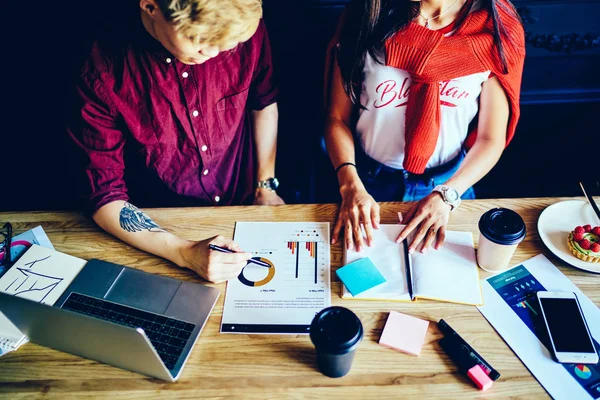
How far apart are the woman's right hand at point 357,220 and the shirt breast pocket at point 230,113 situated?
0.45 meters

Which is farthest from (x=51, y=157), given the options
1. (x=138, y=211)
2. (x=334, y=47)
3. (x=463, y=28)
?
(x=463, y=28)

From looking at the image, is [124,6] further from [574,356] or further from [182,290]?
[574,356]

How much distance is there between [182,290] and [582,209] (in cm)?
105

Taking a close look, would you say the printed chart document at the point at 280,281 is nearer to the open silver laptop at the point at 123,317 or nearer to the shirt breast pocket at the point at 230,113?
the open silver laptop at the point at 123,317

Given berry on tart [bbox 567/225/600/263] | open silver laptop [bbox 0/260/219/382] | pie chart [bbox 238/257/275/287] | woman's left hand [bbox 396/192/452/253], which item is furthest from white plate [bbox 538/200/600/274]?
open silver laptop [bbox 0/260/219/382]

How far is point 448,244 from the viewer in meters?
1.13

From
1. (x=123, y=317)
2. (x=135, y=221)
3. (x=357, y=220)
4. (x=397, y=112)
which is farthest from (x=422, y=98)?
(x=123, y=317)

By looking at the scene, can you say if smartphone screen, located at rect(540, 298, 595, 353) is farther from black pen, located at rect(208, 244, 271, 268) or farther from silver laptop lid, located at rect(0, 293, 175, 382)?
silver laptop lid, located at rect(0, 293, 175, 382)

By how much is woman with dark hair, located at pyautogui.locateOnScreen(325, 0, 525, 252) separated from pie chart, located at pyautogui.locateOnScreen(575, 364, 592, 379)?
386mm

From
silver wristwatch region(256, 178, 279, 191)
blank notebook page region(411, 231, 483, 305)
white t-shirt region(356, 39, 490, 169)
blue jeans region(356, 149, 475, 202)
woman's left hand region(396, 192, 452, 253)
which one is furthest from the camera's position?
silver wristwatch region(256, 178, 279, 191)

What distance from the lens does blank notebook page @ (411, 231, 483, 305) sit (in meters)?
1.03

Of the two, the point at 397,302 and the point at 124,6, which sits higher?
the point at 124,6

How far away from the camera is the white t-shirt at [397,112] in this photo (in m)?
1.30

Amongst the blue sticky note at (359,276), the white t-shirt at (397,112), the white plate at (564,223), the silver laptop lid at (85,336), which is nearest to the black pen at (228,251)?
the blue sticky note at (359,276)
